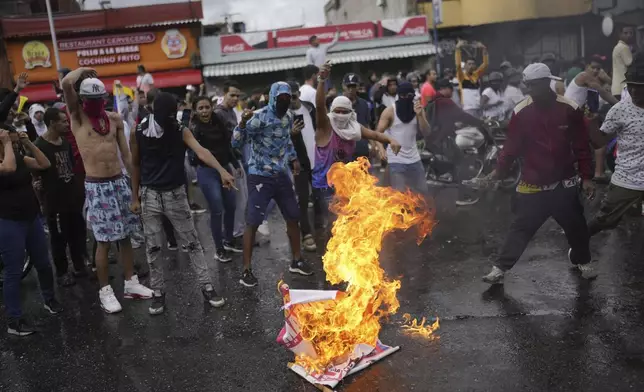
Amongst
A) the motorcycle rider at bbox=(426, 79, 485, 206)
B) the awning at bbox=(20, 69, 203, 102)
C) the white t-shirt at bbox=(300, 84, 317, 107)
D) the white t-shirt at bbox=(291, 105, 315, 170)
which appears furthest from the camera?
the awning at bbox=(20, 69, 203, 102)

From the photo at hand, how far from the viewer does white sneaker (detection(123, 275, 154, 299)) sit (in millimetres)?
6242

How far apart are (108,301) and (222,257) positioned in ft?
5.73

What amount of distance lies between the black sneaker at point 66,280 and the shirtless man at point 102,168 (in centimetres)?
117

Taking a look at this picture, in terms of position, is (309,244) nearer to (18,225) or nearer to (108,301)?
(108,301)

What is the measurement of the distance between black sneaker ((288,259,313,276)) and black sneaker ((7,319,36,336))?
2.71m

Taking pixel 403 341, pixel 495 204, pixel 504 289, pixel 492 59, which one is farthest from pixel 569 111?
pixel 492 59

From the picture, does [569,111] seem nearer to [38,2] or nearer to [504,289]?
[504,289]

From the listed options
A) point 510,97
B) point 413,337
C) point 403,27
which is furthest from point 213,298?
point 403,27

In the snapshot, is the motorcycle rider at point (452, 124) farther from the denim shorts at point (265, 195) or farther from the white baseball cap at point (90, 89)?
the white baseball cap at point (90, 89)

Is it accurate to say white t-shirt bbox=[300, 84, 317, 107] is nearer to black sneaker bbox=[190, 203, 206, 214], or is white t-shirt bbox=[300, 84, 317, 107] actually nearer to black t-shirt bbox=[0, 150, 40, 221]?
black sneaker bbox=[190, 203, 206, 214]

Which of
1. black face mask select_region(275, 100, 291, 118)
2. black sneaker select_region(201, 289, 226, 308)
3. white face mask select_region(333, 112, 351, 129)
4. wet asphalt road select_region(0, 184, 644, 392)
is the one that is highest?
black face mask select_region(275, 100, 291, 118)

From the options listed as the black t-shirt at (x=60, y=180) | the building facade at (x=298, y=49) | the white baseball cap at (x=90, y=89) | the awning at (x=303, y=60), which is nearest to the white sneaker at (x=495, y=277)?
the white baseball cap at (x=90, y=89)

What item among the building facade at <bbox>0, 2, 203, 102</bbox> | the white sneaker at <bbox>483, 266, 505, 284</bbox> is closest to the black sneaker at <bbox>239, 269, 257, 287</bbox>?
the white sneaker at <bbox>483, 266, 505, 284</bbox>

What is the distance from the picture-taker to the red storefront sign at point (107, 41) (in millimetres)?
24391
